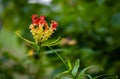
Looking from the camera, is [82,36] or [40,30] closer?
[40,30]

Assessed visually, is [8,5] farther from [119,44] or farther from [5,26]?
[119,44]

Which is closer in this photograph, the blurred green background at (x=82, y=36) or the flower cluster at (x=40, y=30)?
the flower cluster at (x=40, y=30)

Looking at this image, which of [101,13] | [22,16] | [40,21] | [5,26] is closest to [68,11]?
[101,13]

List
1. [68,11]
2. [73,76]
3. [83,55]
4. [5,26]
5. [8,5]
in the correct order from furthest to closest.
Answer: [5,26], [8,5], [68,11], [83,55], [73,76]

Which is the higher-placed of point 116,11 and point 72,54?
point 116,11

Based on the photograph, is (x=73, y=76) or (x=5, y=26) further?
(x=5, y=26)

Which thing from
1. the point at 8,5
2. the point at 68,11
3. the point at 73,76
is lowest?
the point at 73,76

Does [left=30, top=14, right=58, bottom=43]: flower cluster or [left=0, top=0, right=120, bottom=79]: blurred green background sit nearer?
[left=30, top=14, right=58, bottom=43]: flower cluster

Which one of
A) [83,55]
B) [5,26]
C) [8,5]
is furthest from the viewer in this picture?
[5,26]

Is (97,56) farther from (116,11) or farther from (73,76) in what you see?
(73,76)

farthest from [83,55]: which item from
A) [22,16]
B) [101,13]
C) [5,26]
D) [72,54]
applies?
[5,26]
